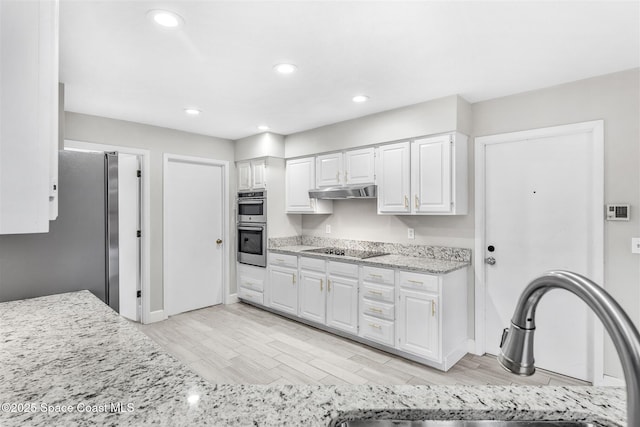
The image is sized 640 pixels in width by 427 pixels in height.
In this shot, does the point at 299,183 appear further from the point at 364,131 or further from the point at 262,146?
the point at 364,131

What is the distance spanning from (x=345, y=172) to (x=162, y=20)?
2469 millimetres

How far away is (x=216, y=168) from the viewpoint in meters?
4.79

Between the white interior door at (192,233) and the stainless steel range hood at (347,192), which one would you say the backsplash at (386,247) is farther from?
the white interior door at (192,233)

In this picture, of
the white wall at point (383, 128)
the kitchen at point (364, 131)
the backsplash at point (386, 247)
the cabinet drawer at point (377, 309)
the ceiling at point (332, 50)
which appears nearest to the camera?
the ceiling at point (332, 50)

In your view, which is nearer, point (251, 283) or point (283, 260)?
point (283, 260)

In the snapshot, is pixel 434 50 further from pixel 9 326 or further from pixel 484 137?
pixel 9 326

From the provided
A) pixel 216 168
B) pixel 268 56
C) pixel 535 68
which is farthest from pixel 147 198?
pixel 535 68

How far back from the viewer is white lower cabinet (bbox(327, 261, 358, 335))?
3.43 m

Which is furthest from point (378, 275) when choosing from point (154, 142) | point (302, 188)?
point (154, 142)

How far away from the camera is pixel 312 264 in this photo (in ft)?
12.7

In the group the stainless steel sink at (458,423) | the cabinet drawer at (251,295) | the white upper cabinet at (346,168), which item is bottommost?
the cabinet drawer at (251,295)

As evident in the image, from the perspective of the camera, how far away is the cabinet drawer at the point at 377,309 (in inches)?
124

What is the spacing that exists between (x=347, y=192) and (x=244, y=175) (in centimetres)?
183

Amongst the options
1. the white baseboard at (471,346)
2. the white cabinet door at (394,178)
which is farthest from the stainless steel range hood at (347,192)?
the white baseboard at (471,346)
